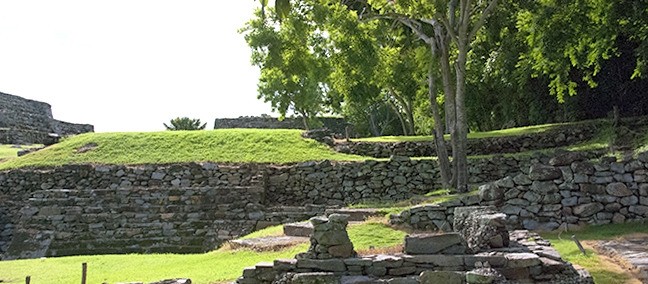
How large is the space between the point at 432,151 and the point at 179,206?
890cm

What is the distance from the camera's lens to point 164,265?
11945mm

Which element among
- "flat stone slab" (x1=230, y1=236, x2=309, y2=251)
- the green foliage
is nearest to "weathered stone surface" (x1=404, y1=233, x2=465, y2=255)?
"flat stone slab" (x1=230, y1=236, x2=309, y2=251)

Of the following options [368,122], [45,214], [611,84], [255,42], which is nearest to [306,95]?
[368,122]

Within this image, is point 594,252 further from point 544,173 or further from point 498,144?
point 498,144

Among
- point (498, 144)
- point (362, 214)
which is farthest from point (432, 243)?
point (498, 144)

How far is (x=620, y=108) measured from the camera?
2162cm

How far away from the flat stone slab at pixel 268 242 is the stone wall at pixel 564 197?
7.39 ft

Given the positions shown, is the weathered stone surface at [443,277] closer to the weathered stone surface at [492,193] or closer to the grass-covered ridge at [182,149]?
the weathered stone surface at [492,193]

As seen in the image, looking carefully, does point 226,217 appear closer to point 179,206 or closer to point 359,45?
point 179,206

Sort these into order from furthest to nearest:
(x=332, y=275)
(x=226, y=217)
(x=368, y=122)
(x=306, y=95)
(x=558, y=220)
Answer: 1. (x=368, y=122)
2. (x=306, y=95)
3. (x=226, y=217)
4. (x=558, y=220)
5. (x=332, y=275)

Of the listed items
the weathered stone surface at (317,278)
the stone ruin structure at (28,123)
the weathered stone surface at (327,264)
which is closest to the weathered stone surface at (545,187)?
the weathered stone surface at (327,264)

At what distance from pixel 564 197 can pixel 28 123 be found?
93.7 feet

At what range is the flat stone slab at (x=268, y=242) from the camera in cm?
1155

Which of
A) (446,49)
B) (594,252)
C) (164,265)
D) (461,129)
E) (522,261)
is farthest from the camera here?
(446,49)
